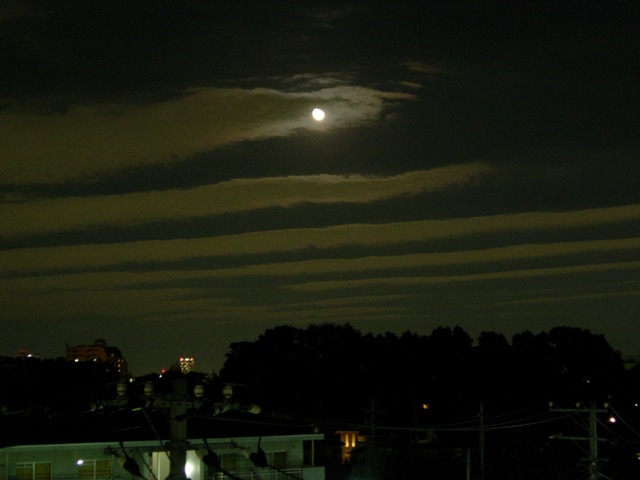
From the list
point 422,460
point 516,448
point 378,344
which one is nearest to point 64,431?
point 422,460

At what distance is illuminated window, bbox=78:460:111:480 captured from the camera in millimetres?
35750

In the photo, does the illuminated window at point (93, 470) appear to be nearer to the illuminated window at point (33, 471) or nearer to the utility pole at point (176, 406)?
the illuminated window at point (33, 471)

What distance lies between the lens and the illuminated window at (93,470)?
3575 centimetres

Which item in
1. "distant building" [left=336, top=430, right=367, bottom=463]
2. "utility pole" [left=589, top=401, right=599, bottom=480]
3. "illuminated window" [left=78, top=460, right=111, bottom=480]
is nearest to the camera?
"illuminated window" [left=78, top=460, right=111, bottom=480]

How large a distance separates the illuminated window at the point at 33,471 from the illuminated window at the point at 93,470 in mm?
1141

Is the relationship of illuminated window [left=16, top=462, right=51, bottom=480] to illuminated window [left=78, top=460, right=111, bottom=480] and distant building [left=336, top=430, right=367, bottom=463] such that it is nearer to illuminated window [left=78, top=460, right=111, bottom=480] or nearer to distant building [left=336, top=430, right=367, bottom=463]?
illuminated window [left=78, top=460, right=111, bottom=480]

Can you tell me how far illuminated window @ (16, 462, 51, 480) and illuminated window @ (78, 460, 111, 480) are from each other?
114 cm

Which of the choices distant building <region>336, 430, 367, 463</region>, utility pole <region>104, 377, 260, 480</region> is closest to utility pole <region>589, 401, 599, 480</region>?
utility pole <region>104, 377, 260, 480</region>

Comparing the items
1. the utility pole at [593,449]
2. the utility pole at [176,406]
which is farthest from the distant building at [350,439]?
the utility pole at [176,406]

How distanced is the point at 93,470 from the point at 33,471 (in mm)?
2113

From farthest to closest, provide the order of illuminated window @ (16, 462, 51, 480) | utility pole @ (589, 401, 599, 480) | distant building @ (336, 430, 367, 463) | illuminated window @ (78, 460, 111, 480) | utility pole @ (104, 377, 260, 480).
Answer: distant building @ (336, 430, 367, 463) < utility pole @ (589, 401, 599, 480) < illuminated window @ (78, 460, 111, 480) < illuminated window @ (16, 462, 51, 480) < utility pole @ (104, 377, 260, 480)

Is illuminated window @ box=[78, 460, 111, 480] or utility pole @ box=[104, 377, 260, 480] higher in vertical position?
utility pole @ box=[104, 377, 260, 480]

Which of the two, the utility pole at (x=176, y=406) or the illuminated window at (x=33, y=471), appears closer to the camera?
the utility pole at (x=176, y=406)

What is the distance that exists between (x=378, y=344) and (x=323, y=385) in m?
7.90
